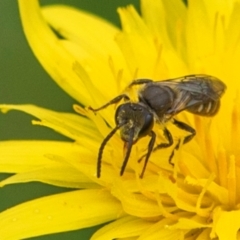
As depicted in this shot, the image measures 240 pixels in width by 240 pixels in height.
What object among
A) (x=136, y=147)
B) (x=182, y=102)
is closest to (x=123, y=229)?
(x=136, y=147)

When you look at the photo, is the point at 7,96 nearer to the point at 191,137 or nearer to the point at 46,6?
the point at 46,6

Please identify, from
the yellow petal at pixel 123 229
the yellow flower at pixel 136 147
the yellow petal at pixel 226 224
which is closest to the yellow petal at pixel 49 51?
the yellow flower at pixel 136 147

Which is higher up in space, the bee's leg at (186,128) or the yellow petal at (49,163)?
the bee's leg at (186,128)

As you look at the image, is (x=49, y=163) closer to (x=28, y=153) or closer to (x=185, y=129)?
(x=28, y=153)

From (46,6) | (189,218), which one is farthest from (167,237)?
(46,6)

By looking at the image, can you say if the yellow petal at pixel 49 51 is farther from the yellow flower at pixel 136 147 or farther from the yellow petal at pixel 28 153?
the yellow petal at pixel 28 153

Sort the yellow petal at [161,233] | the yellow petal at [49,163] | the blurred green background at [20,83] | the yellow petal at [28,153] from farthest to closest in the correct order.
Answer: the blurred green background at [20,83]
the yellow petal at [28,153]
the yellow petal at [49,163]
the yellow petal at [161,233]

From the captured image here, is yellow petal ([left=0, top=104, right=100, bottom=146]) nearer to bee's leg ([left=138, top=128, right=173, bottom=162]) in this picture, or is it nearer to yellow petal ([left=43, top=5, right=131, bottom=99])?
yellow petal ([left=43, top=5, right=131, bottom=99])
